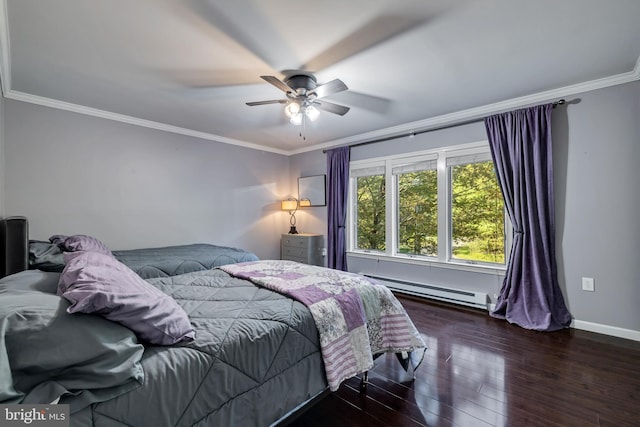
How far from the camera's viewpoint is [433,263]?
3.87m

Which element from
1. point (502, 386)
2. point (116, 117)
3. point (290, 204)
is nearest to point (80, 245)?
point (116, 117)

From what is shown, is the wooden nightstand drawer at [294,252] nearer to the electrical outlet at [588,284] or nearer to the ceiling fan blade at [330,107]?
the ceiling fan blade at [330,107]

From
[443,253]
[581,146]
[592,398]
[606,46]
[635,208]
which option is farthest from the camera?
[443,253]

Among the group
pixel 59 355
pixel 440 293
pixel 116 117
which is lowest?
pixel 440 293

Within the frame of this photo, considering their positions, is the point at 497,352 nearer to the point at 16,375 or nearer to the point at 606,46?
the point at 606,46

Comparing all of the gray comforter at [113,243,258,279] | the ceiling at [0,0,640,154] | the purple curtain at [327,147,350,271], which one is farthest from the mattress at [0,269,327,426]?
the purple curtain at [327,147,350,271]

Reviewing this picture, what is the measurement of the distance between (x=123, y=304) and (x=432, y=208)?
3.71 metres

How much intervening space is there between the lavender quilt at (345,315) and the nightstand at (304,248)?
251cm

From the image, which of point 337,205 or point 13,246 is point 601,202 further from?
point 13,246

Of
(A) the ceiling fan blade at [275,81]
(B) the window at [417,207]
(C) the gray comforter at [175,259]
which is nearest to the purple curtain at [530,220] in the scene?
(B) the window at [417,207]

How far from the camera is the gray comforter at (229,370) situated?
948 mm

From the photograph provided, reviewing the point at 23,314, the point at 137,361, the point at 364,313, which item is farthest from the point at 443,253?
the point at 23,314

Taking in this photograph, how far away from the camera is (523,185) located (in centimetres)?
307

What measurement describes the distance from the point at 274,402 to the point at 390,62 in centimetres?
251
